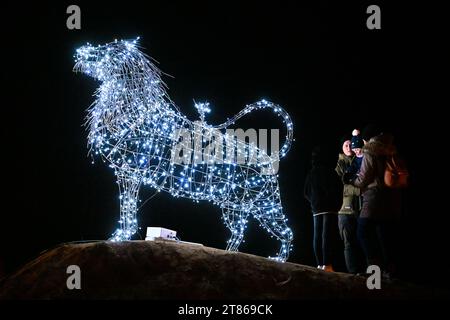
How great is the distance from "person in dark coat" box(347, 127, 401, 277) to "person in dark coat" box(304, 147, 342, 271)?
2.12ft

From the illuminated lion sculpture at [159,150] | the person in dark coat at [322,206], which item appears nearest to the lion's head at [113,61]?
the illuminated lion sculpture at [159,150]

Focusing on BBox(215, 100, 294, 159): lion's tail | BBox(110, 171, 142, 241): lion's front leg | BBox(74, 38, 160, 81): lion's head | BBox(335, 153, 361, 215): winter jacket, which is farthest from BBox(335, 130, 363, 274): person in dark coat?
BBox(74, 38, 160, 81): lion's head

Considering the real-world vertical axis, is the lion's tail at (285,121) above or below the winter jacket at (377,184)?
above

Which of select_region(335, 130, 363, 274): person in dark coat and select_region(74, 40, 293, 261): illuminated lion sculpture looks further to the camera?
select_region(74, 40, 293, 261): illuminated lion sculpture

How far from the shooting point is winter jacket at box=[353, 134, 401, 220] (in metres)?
4.37

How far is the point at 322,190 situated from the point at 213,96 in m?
2.37

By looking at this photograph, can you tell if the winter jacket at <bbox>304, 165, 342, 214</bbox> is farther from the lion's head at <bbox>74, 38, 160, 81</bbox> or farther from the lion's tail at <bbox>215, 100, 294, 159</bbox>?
the lion's head at <bbox>74, 38, 160, 81</bbox>

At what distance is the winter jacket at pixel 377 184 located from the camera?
4.37m

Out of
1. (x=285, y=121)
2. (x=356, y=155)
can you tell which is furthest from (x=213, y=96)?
(x=356, y=155)

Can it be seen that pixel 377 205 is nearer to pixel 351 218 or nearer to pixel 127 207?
pixel 351 218

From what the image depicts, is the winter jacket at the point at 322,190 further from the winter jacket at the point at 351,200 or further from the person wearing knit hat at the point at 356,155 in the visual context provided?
the person wearing knit hat at the point at 356,155
